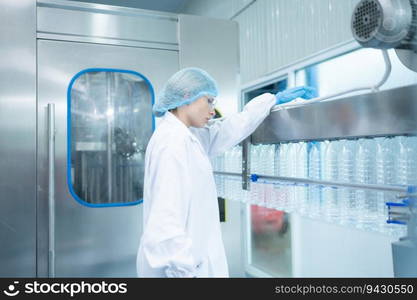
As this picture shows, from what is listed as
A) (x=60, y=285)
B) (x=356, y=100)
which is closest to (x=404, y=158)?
(x=356, y=100)

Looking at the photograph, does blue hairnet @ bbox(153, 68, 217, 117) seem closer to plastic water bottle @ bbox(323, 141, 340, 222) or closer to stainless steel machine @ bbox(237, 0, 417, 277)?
stainless steel machine @ bbox(237, 0, 417, 277)

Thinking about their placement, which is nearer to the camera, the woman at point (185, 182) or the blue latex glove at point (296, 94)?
the woman at point (185, 182)

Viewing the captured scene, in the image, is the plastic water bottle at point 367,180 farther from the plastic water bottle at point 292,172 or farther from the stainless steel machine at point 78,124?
the stainless steel machine at point 78,124

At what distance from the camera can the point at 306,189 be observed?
4.82 ft

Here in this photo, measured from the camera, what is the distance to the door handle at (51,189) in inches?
76.2

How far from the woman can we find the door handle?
601mm

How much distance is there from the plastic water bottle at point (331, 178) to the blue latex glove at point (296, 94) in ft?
0.93

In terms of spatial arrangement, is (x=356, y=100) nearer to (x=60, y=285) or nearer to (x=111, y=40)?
(x=60, y=285)

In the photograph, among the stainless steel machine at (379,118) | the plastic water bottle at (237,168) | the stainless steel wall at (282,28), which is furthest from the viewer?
the stainless steel wall at (282,28)

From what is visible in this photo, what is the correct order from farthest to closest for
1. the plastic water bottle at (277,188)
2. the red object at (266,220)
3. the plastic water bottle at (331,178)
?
the red object at (266,220), the plastic water bottle at (277,188), the plastic water bottle at (331,178)

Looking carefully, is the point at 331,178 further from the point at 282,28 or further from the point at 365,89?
the point at 282,28

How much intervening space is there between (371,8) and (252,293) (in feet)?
2.68

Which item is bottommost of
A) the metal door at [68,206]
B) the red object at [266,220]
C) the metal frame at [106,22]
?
the red object at [266,220]

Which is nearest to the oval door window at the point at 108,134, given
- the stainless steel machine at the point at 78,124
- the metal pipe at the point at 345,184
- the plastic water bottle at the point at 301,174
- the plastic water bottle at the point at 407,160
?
the stainless steel machine at the point at 78,124
